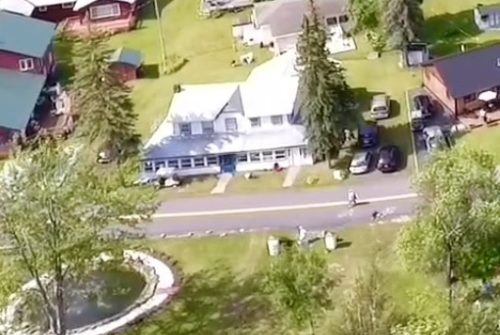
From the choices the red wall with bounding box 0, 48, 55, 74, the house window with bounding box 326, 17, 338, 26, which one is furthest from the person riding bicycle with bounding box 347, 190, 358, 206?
the red wall with bounding box 0, 48, 55, 74

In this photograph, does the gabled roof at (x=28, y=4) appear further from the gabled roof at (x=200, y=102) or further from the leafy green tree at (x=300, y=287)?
the leafy green tree at (x=300, y=287)

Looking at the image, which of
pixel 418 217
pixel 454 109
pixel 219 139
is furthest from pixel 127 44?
pixel 418 217

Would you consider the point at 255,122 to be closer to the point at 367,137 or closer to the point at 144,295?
the point at 367,137

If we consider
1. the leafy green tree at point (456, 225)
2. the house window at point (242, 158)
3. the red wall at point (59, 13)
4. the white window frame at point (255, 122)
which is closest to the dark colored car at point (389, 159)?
the white window frame at point (255, 122)

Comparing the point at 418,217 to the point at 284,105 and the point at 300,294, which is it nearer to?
the point at 300,294

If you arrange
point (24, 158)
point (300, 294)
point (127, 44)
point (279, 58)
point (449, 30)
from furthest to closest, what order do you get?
point (127, 44) → point (449, 30) → point (279, 58) → point (24, 158) → point (300, 294)

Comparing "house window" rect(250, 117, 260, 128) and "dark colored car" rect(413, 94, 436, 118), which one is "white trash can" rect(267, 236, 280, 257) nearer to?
"house window" rect(250, 117, 260, 128)
